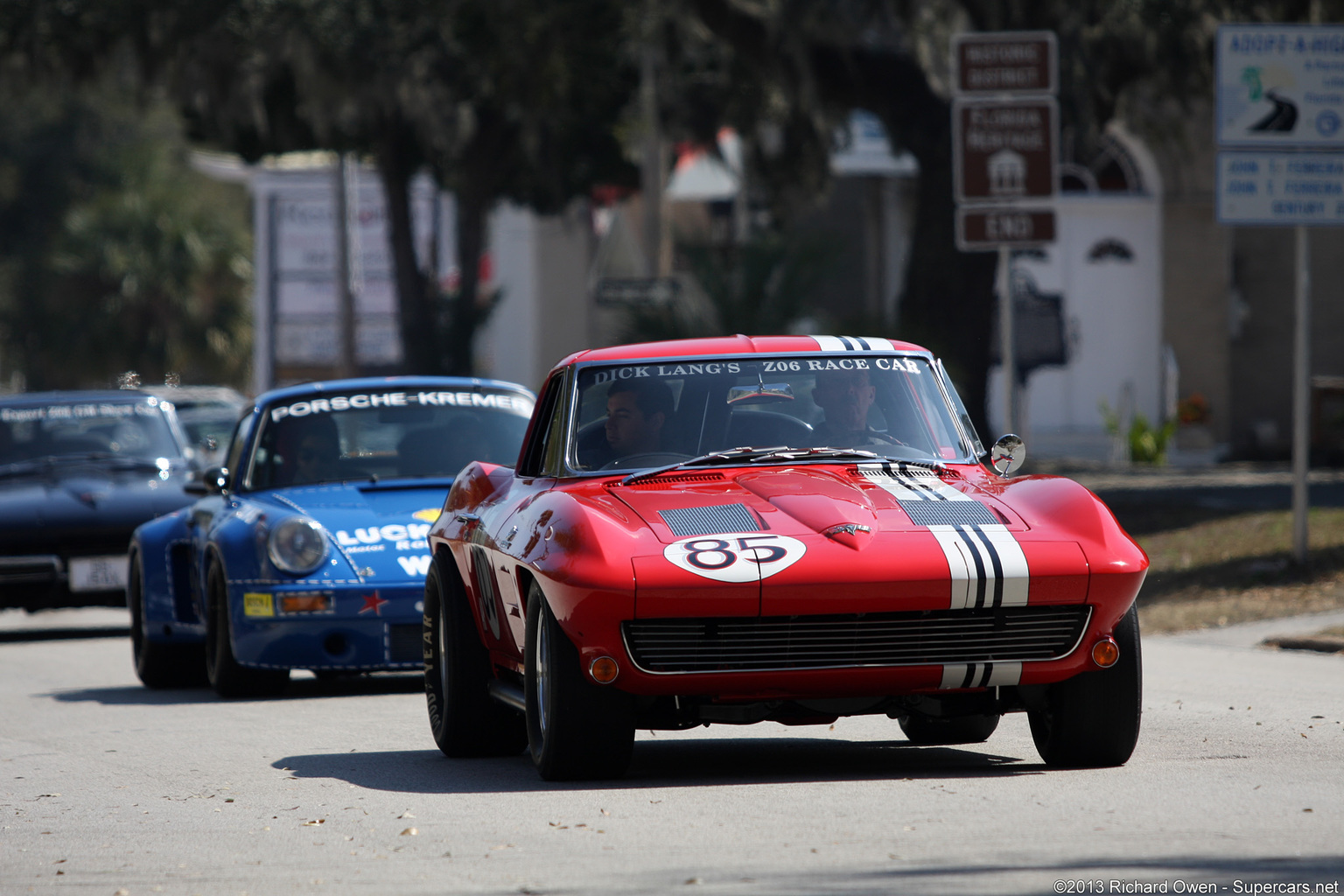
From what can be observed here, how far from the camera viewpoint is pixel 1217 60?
1377 cm

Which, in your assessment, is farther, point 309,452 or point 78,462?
point 78,462

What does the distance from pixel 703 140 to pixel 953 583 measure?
63.0 feet

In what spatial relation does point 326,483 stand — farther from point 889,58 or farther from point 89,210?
point 89,210

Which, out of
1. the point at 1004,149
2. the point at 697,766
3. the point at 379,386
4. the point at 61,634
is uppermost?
the point at 1004,149

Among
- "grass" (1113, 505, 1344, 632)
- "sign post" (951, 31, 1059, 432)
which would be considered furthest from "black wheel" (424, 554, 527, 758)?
"sign post" (951, 31, 1059, 432)

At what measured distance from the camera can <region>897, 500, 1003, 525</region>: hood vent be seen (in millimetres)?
6484

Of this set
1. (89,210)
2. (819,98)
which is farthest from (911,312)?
(89,210)

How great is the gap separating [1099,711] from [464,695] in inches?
91.5

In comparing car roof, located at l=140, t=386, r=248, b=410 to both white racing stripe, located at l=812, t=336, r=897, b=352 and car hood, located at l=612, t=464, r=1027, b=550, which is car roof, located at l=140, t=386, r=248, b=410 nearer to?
white racing stripe, located at l=812, t=336, r=897, b=352

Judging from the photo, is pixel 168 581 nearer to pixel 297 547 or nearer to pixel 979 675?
pixel 297 547

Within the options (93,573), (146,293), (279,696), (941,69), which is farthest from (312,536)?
(146,293)

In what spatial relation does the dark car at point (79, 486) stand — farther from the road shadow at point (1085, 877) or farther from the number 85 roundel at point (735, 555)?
the road shadow at point (1085, 877)

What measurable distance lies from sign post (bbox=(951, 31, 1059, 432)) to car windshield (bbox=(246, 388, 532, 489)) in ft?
13.2

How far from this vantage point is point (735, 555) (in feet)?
20.4
